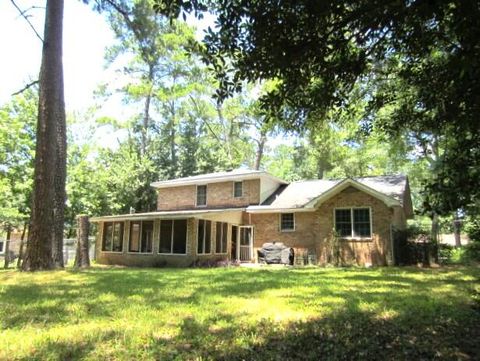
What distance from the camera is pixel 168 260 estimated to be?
21.5m

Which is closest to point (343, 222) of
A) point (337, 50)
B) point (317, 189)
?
point (317, 189)

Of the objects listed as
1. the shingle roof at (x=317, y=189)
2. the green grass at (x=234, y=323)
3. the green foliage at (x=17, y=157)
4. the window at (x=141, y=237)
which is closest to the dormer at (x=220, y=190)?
the shingle roof at (x=317, y=189)

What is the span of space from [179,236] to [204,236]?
1.34 meters

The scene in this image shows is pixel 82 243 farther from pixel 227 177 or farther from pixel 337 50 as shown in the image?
pixel 337 50

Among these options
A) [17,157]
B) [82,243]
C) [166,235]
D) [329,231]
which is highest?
[17,157]

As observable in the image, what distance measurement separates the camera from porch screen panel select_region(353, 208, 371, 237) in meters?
19.2

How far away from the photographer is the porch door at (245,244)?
23.4 metres

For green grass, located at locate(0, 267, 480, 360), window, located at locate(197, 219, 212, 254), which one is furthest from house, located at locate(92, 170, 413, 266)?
green grass, located at locate(0, 267, 480, 360)

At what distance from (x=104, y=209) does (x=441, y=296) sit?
27.3 meters

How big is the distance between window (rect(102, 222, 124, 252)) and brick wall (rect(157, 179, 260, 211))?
12.7 feet

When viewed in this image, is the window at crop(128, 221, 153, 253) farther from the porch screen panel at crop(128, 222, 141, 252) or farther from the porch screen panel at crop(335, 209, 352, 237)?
the porch screen panel at crop(335, 209, 352, 237)

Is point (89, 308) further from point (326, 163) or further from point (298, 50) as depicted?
point (326, 163)

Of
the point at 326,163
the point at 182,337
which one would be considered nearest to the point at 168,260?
the point at 182,337

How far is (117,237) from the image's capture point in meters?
24.9
